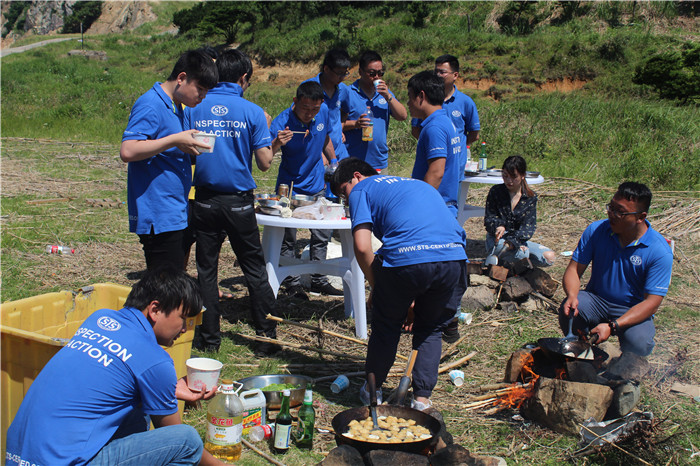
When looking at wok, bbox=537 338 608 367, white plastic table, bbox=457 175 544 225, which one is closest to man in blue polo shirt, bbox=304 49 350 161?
white plastic table, bbox=457 175 544 225

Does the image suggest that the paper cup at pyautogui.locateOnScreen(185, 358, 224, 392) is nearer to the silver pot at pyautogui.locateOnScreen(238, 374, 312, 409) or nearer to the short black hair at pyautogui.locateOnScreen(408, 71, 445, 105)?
the silver pot at pyautogui.locateOnScreen(238, 374, 312, 409)

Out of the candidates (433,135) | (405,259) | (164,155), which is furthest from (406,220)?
(164,155)

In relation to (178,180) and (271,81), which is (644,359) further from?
(271,81)

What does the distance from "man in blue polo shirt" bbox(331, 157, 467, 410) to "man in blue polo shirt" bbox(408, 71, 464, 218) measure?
3.44 feet

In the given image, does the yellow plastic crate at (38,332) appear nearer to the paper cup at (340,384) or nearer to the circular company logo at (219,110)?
the paper cup at (340,384)

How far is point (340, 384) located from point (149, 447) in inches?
79.2

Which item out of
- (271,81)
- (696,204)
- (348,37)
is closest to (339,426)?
(696,204)

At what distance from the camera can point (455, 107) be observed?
23.0ft

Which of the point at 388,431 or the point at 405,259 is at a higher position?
the point at 405,259

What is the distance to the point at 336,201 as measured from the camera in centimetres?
626

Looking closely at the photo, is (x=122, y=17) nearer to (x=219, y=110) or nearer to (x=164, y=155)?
(x=219, y=110)

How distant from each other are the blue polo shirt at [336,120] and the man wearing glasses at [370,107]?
167 mm

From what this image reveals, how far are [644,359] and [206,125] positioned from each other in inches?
148

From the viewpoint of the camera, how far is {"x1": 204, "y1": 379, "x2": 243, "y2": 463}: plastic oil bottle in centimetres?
349
